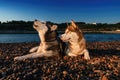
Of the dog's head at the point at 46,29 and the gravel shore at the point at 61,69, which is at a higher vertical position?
the dog's head at the point at 46,29

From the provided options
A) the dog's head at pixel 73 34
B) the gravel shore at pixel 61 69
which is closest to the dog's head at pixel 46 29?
the dog's head at pixel 73 34

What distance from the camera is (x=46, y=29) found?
10.3 m

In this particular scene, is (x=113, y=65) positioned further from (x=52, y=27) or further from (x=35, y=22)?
(x=35, y=22)

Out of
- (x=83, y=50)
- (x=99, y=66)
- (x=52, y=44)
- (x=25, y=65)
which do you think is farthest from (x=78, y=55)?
(x=25, y=65)

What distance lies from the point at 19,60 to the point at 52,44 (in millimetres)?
1538

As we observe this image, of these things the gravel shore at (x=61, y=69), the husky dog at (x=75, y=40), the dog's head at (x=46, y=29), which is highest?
the dog's head at (x=46, y=29)

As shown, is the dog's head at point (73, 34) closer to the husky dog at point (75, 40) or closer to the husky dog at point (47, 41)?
the husky dog at point (75, 40)

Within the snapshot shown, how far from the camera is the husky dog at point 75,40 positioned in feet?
34.4

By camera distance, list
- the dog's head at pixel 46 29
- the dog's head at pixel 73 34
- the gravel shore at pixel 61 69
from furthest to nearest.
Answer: the dog's head at pixel 73 34 < the dog's head at pixel 46 29 < the gravel shore at pixel 61 69

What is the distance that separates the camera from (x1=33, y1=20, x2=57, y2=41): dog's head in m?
10.3

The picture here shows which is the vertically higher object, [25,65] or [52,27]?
[52,27]

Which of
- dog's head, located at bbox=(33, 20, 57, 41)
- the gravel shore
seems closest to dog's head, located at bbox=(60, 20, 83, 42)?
dog's head, located at bbox=(33, 20, 57, 41)

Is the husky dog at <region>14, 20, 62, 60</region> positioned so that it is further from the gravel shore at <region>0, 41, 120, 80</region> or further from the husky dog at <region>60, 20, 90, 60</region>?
the husky dog at <region>60, 20, 90, 60</region>

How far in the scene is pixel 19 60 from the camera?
10125 millimetres
